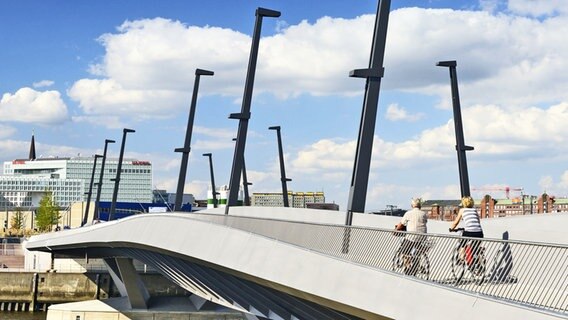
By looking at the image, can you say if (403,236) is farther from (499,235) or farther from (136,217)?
(136,217)

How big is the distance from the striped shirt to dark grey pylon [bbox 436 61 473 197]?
12.5 meters

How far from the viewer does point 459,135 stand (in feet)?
91.4

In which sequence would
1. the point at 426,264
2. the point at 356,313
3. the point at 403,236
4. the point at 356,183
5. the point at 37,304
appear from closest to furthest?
the point at 426,264 → the point at 403,236 → the point at 356,313 → the point at 356,183 → the point at 37,304

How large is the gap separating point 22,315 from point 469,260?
5789 cm

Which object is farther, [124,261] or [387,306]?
[124,261]

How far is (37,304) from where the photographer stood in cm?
6900

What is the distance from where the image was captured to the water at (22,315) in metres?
62.0

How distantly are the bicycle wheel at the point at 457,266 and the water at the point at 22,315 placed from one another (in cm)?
5442

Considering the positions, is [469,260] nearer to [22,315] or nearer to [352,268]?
[352,268]

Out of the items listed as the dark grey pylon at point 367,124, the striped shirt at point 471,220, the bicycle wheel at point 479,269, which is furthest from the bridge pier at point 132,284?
the bicycle wheel at point 479,269

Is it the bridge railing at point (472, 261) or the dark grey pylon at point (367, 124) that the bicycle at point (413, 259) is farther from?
the dark grey pylon at point (367, 124)

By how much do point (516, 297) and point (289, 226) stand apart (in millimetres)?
9552

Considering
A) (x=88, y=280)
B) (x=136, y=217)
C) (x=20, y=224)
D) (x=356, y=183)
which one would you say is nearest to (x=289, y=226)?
(x=356, y=183)

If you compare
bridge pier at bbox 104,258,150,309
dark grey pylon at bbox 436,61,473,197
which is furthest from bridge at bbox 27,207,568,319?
bridge pier at bbox 104,258,150,309
